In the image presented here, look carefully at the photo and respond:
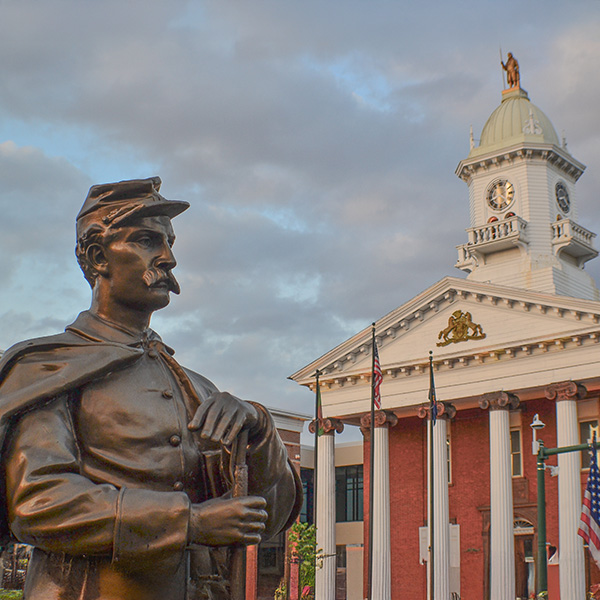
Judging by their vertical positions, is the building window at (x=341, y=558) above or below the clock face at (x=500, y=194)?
below

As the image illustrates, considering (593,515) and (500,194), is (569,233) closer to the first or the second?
(500,194)

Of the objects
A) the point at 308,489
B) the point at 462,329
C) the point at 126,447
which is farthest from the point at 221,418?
the point at 308,489

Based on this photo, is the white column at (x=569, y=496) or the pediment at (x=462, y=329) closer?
the white column at (x=569, y=496)

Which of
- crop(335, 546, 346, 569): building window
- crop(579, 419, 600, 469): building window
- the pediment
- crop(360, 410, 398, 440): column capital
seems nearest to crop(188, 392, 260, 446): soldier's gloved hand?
the pediment

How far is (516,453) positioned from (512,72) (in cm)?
2147

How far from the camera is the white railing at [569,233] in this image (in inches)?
1609

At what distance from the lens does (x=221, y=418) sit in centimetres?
280

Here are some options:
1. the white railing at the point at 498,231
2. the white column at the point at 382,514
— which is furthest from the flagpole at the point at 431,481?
the white railing at the point at 498,231

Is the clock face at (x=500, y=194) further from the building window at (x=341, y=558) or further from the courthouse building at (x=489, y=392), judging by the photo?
the building window at (x=341, y=558)

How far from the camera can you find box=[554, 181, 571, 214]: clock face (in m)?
43.1

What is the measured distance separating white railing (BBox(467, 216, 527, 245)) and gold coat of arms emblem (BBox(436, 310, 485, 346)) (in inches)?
279

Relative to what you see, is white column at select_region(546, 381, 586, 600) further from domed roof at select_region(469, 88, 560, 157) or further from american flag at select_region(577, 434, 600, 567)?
domed roof at select_region(469, 88, 560, 157)

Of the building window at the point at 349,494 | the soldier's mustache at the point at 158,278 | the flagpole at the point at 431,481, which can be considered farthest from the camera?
the building window at the point at 349,494

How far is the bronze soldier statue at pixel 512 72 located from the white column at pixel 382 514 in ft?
67.6
